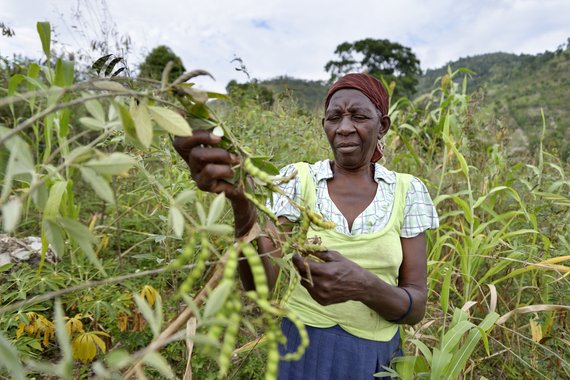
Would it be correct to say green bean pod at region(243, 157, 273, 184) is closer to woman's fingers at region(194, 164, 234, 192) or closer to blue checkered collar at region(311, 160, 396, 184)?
woman's fingers at region(194, 164, 234, 192)

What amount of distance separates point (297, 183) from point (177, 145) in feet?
1.84

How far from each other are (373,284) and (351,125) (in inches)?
18.2

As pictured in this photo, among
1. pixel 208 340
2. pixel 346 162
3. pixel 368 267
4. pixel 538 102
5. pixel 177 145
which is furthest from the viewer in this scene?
pixel 538 102

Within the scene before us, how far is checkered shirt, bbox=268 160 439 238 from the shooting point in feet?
3.74

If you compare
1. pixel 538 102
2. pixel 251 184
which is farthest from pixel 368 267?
pixel 538 102

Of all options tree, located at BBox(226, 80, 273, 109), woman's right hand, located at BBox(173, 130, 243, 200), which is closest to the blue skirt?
woman's right hand, located at BBox(173, 130, 243, 200)

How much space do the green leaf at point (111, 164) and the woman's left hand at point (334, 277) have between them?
18.1 inches

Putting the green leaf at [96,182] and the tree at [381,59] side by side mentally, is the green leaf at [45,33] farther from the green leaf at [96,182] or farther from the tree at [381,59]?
the tree at [381,59]

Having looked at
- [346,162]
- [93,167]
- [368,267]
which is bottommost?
[368,267]

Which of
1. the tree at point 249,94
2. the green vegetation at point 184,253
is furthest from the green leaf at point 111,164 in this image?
the tree at point 249,94

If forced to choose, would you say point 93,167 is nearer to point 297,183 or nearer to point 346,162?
point 297,183

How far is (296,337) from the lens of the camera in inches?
46.4

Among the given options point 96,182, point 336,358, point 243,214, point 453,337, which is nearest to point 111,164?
point 96,182

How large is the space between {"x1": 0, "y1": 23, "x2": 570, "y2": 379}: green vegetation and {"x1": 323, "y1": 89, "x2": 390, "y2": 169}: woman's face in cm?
33
